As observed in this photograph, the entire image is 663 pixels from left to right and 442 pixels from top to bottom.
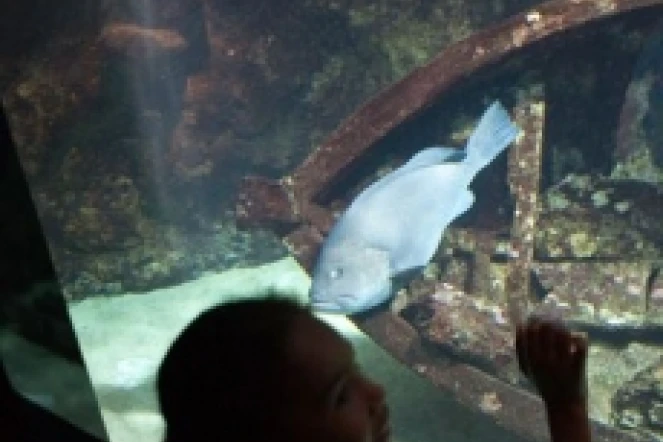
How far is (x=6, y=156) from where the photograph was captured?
1.51m

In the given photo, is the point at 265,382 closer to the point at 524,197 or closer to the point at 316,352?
the point at 316,352

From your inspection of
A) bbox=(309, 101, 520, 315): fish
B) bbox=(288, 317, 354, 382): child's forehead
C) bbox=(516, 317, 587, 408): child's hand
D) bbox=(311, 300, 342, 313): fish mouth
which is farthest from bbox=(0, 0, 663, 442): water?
bbox=(288, 317, 354, 382): child's forehead

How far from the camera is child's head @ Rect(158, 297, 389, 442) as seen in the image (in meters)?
0.77

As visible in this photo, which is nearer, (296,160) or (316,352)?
(316,352)

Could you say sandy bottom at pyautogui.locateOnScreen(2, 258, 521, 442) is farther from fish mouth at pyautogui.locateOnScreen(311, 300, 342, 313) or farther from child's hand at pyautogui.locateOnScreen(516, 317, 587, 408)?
child's hand at pyautogui.locateOnScreen(516, 317, 587, 408)

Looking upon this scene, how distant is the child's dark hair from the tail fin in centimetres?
238

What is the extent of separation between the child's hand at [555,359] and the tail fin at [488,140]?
223 centimetres

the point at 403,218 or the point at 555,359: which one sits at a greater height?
the point at 555,359

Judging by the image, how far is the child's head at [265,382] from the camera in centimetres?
77

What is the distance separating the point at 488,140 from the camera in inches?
122

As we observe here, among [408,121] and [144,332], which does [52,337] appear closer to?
[408,121]

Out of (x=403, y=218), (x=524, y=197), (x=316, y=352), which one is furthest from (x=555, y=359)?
(x=524, y=197)

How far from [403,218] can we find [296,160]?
201 centimetres

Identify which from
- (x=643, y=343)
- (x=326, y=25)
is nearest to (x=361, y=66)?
(x=326, y=25)
